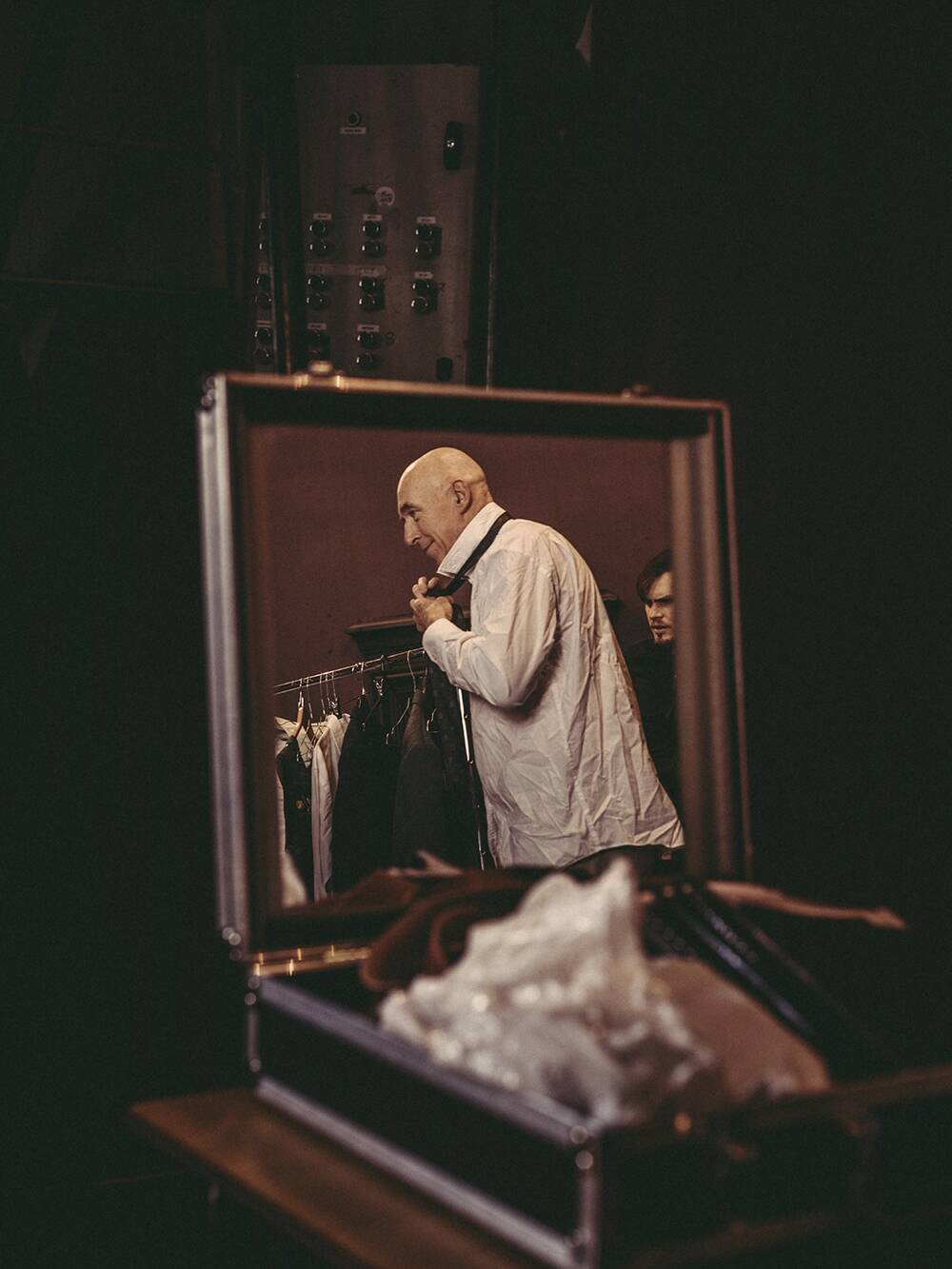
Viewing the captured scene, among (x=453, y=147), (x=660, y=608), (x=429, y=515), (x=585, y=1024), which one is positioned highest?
(x=453, y=147)

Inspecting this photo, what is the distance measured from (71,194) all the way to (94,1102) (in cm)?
92

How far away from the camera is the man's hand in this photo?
54.0 inches

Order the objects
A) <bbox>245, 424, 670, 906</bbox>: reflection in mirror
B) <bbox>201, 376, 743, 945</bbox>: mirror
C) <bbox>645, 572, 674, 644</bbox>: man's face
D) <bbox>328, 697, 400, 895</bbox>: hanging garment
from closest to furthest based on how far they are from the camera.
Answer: <bbox>201, 376, 743, 945</bbox>: mirror, <bbox>245, 424, 670, 906</bbox>: reflection in mirror, <bbox>645, 572, 674, 644</bbox>: man's face, <bbox>328, 697, 400, 895</bbox>: hanging garment

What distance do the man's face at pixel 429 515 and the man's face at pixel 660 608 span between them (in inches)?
9.3

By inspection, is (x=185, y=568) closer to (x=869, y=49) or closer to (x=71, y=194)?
(x=71, y=194)

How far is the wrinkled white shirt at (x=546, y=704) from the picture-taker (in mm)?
1303

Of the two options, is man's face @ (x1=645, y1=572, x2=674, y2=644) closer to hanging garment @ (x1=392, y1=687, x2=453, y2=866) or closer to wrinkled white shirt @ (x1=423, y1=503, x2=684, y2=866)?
wrinkled white shirt @ (x1=423, y1=503, x2=684, y2=866)

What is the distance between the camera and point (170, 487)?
124cm

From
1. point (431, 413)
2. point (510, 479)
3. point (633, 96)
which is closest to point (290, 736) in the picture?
point (510, 479)

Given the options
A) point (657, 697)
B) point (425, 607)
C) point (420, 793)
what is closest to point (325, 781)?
point (420, 793)

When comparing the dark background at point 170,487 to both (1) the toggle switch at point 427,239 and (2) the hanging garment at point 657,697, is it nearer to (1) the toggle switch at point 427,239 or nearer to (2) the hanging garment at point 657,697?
(2) the hanging garment at point 657,697

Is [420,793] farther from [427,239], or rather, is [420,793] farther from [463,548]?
[427,239]

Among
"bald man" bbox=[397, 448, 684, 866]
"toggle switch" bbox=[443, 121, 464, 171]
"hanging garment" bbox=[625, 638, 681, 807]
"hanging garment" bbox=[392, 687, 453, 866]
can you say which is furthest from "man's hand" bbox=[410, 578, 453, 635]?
"toggle switch" bbox=[443, 121, 464, 171]

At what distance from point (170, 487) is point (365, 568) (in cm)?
22
